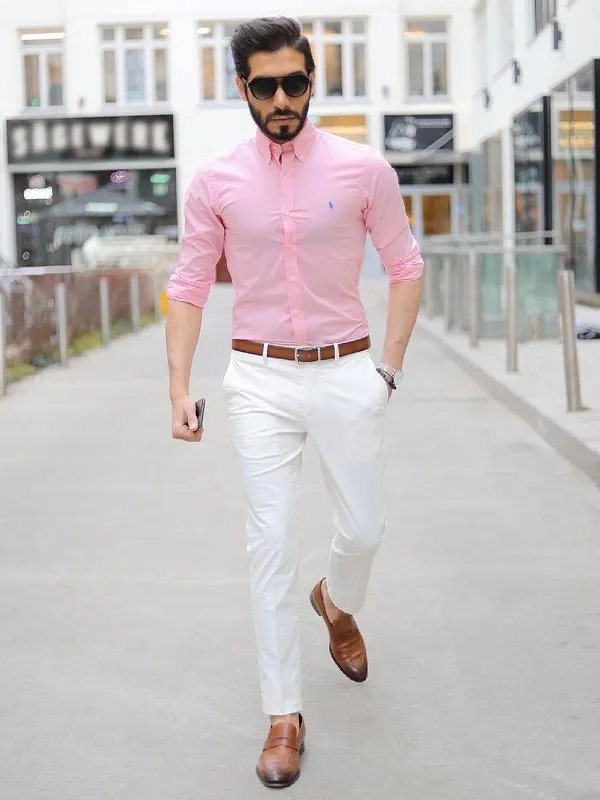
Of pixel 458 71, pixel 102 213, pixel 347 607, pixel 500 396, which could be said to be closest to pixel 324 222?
pixel 347 607

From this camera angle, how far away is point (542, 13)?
99.5 ft

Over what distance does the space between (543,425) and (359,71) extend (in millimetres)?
36697

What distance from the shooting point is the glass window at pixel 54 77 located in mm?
46719

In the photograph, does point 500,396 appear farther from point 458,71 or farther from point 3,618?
point 458,71

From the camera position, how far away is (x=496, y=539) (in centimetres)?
714

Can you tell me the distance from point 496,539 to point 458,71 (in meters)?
39.9

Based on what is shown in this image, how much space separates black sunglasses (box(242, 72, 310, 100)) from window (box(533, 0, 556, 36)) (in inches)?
1019

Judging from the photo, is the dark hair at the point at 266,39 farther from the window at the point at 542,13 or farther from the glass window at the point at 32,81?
the glass window at the point at 32,81

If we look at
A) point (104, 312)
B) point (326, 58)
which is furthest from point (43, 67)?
point (104, 312)

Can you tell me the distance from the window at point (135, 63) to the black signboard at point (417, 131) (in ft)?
22.3

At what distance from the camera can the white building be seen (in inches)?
1781

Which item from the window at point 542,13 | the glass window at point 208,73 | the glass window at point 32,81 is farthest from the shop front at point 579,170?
the glass window at point 32,81

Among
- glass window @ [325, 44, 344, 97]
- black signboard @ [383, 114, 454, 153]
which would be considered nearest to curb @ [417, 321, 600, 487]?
black signboard @ [383, 114, 454, 153]

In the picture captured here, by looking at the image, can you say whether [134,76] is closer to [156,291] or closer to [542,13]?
[542,13]
